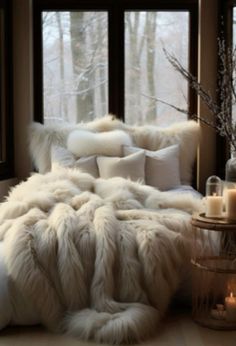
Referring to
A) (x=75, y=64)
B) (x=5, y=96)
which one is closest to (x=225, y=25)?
(x=75, y=64)

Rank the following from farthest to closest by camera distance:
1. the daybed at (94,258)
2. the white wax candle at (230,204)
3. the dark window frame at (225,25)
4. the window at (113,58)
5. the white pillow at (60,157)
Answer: the window at (113,58) → the dark window frame at (225,25) → the white pillow at (60,157) → the white wax candle at (230,204) → the daybed at (94,258)

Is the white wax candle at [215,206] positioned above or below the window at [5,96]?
below

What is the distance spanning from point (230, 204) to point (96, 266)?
2.68ft

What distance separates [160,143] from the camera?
197 inches

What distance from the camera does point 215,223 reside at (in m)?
2.90

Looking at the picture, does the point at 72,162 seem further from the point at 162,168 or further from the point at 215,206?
the point at 215,206

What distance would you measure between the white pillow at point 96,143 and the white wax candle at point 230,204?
186 centimetres

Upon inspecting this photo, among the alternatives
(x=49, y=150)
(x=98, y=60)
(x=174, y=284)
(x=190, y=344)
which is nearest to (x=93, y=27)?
(x=98, y=60)

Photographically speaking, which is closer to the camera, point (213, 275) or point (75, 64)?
point (213, 275)

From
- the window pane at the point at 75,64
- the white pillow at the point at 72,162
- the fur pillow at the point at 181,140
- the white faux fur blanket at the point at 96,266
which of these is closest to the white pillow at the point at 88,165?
the white pillow at the point at 72,162

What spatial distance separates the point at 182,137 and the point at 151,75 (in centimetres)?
77

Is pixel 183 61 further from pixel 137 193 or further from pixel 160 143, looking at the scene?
pixel 137 193

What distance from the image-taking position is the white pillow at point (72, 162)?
4637 millimetres

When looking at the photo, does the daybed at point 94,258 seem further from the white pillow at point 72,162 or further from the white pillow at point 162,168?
the white pillow at point 162,168
